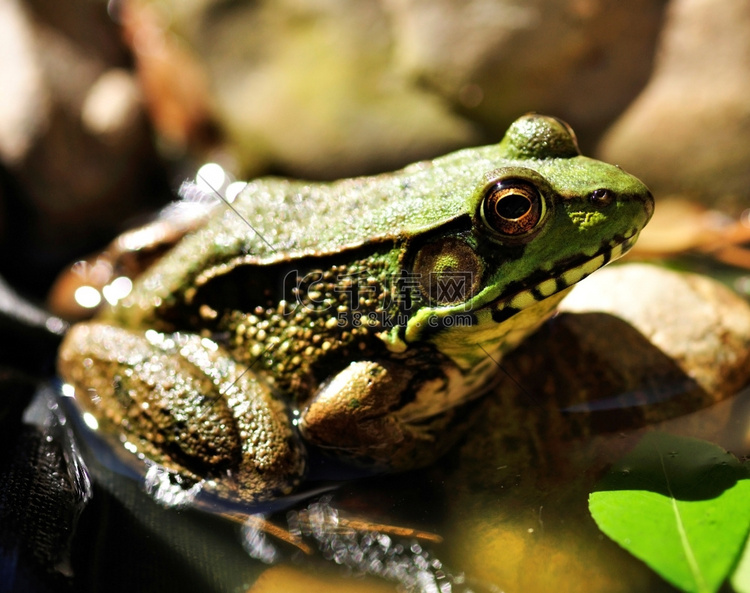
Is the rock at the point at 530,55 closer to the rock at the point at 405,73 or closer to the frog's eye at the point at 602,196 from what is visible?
the rock at the point at 405,73

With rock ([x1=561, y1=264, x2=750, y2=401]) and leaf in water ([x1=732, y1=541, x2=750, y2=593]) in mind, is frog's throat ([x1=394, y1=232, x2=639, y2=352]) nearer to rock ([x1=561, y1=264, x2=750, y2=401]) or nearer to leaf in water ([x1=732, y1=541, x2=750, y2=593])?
rock ([x1=561, y1=264, x2=750, y2=401])

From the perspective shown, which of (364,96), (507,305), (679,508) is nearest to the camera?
(679,508)

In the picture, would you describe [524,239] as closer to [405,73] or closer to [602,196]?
[602,196]

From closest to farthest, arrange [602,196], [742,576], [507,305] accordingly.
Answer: [742,576] → [602,196] → [507,305]

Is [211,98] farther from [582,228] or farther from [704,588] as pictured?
[704,588]

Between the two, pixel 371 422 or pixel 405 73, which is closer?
pixel 371 422

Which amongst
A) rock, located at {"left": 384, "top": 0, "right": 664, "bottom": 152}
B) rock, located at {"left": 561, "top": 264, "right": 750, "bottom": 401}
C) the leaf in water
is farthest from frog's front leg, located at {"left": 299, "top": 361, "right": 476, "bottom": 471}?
rock, located at {"left": 384, "top": 0, "right": 664, "bottom": 152}

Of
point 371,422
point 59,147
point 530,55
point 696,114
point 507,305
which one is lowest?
point 371,422

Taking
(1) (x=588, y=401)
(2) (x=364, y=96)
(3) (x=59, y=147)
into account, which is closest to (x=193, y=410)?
(1) (x=588, y=401)

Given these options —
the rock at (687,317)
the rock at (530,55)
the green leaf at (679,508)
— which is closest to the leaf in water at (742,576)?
the green leaf at (679,508)
